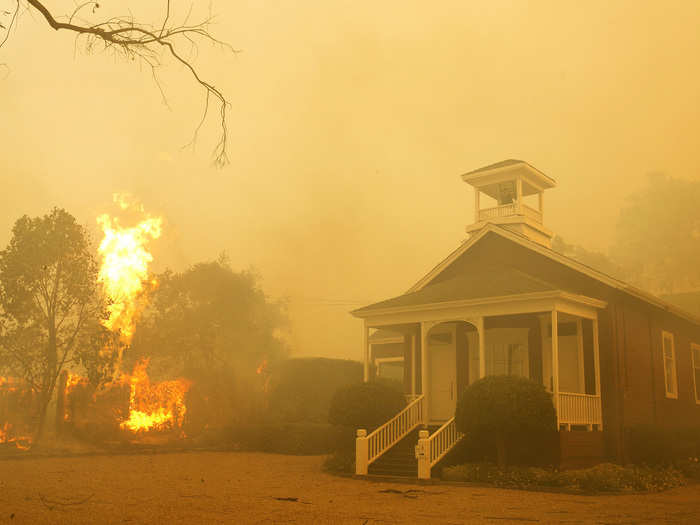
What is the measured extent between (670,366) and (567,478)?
36.7 feet

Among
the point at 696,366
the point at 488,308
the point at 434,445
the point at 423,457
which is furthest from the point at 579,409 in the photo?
the point at 696,366

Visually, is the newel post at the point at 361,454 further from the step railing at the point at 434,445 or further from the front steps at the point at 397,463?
the step railing at the point at 434,445

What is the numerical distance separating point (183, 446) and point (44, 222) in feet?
32.6

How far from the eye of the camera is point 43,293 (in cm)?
2552

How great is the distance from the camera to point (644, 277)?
6669cm

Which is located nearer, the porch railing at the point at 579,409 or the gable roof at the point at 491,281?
the porch railing at the point at 579,409

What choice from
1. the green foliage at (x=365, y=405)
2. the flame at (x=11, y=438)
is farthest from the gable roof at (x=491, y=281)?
the flame at (x=11, y=438)

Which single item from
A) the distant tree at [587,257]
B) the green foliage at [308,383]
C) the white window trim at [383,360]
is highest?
the distant tree at [587,257]

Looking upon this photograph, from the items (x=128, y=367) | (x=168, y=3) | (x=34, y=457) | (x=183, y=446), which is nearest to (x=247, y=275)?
(x=128, y=367)

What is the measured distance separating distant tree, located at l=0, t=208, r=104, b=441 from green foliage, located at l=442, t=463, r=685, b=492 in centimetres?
1536

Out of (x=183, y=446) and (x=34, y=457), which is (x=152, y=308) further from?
(x=34, y=457)

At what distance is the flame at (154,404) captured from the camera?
91.6 feet

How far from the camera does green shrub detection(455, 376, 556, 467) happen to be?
16.4 meters

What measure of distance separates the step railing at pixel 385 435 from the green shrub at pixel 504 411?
2.51 metres
